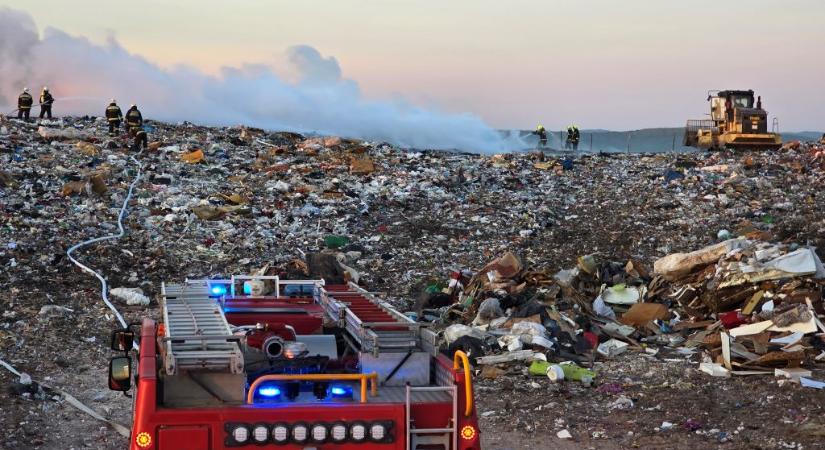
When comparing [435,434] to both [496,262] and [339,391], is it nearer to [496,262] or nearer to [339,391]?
[339,391]

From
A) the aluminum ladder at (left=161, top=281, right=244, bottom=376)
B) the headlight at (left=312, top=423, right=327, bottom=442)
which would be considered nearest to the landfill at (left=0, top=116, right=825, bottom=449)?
A: the aluminum ladder at (left=161, top=281, right=244, bottom=376)

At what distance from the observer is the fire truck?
12.4ft

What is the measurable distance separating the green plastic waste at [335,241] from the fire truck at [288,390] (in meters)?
10.5

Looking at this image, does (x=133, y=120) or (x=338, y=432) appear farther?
(x=133, y=120)

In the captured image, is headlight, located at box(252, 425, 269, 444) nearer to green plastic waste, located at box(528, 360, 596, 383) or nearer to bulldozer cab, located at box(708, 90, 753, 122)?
green plastic waste, located at box(528, 360, 596, 383)

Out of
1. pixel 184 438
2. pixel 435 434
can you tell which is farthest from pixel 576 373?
pixel 184 438

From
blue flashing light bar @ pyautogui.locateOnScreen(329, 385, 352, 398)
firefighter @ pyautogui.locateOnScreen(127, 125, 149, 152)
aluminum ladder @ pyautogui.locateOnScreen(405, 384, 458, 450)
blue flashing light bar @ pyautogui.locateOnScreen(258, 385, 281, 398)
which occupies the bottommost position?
aluminum ladder @ pyautogui.locateOnScreen(405, 384, 458, 450)

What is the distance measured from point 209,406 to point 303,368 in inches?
24.3

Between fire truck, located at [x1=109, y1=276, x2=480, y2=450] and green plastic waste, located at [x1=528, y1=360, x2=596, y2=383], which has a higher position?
fire truck, located at [x1=109, y1=276, x2=480, y2=450]

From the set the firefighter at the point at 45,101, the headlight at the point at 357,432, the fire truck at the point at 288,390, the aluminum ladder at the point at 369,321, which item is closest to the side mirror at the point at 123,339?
the fire truck at the point at 288,390

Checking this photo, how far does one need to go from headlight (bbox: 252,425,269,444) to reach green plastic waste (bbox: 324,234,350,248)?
11.6 meters

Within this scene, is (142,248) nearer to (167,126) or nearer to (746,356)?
(746,356)

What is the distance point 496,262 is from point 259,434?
28.3 feet

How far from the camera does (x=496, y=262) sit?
12.3 meters
